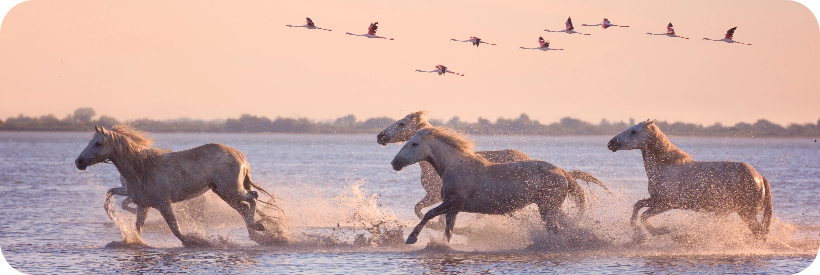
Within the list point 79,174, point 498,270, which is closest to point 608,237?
point 498,270

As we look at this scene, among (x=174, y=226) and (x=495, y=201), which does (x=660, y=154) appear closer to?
(x=495, y=201)

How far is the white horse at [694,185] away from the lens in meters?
12.2

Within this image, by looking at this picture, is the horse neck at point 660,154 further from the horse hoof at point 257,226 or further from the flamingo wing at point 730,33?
the horse hoof at point 257,226

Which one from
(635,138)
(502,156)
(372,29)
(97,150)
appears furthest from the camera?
(372,29)

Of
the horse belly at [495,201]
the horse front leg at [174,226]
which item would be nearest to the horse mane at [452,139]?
the horse belly at [495,201]

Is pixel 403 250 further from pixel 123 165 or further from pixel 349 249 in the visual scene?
pixel 123 165

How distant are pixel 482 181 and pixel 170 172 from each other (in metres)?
4.09

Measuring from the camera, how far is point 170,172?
12.0m

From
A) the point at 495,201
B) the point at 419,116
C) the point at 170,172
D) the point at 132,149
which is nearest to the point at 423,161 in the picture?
the point at 419,116

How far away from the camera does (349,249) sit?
12.1m

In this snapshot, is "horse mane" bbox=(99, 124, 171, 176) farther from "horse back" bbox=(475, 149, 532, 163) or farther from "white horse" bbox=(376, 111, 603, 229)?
"horse back" bbox=(475, 149, 532, 163)

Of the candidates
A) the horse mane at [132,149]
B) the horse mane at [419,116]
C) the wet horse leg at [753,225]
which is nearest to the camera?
the horse mane at [132,149]

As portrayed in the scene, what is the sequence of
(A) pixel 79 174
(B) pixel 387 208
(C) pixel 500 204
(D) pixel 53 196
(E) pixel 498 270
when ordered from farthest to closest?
(A) pixel 79 174, (D) pixel 53 196, (B) pixel 387 208, (C) pixel 500 204, (E) pixel 498 270

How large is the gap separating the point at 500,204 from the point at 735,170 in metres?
3.31
